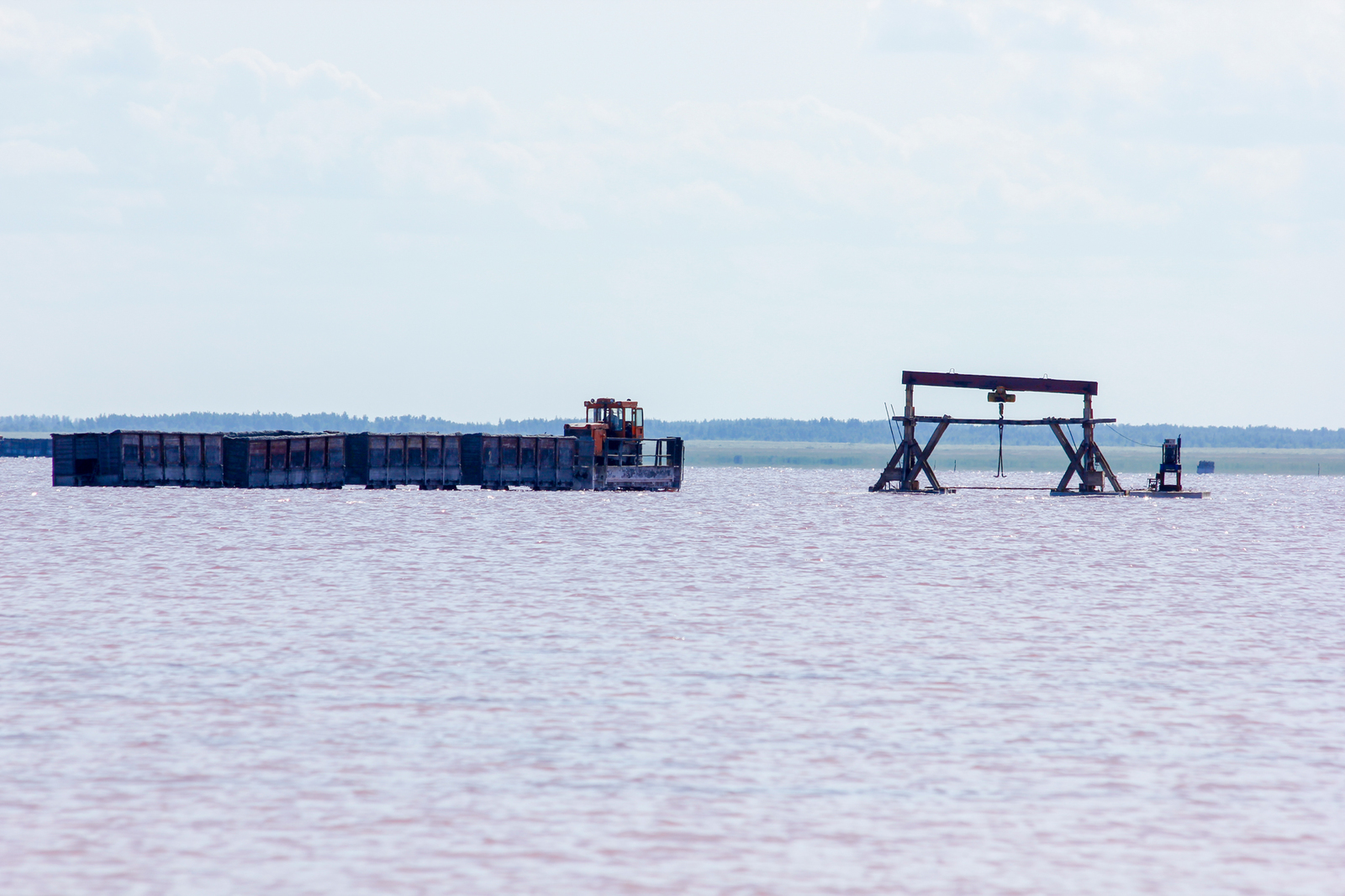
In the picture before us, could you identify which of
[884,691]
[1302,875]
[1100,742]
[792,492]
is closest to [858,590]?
[884,691]

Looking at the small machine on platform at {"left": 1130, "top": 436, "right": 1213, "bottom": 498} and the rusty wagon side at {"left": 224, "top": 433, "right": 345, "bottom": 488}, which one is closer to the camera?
the rusty wagon side at {"left": 224, "top": 433, "right": 345, "bottom": 488}

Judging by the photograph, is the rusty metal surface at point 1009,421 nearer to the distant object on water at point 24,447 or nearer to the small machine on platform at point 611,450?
the small machine on platform at point 611,450

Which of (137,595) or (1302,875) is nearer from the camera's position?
(1302,875)

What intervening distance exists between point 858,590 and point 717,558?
9.20 m

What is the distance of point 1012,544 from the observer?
153 feet

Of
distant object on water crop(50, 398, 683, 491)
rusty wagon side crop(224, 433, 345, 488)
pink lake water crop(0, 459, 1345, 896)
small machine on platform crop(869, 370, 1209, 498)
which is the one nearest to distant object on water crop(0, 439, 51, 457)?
distant object on water crop(50, 398, 683, 491)

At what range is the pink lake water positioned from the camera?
10.3 meters

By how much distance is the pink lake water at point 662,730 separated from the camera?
405 inches

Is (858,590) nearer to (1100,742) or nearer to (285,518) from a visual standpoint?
(1100,742)

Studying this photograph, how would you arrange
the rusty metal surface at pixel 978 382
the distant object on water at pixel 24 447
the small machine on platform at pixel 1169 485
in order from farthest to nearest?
the distant object on water at pixel 24 447, the small machine on platform at pixel 1169 485, the rusty metal surface at pixel 978 382

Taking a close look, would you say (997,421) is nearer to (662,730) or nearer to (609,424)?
(609,424)

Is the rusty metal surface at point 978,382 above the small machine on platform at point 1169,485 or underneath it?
above

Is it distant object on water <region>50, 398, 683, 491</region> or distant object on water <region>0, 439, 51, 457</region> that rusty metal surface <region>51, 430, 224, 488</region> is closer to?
distant object on water <region>50, 398, 683, 491</region>

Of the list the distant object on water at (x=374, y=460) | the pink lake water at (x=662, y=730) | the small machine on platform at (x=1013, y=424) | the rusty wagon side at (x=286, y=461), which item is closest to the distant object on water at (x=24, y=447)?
the distant object on water at (x=374, y=460)
